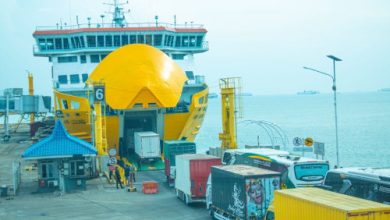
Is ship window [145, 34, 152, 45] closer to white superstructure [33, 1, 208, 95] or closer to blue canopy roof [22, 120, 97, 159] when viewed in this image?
white superstructure [33, 1, 208, 95]

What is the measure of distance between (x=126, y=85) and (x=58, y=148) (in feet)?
25.7

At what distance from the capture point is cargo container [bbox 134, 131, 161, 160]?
111 feet

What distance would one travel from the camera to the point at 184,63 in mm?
44031

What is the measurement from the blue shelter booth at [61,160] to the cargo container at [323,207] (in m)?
14.4

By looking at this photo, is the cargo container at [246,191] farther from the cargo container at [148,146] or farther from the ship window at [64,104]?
the ship window at [64,104]

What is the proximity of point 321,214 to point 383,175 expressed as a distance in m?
3.71

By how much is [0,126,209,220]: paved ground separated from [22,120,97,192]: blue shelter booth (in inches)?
32.7

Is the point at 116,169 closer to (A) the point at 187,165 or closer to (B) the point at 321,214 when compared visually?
(A) the point at 187,165

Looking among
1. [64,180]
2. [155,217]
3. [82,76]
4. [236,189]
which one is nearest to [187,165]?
[155,217]

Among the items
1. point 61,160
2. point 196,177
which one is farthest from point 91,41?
point 196,177

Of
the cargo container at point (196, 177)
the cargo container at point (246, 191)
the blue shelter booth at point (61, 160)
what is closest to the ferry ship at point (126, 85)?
the blue shelter booth at point (61, 160)

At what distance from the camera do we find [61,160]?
27.8m

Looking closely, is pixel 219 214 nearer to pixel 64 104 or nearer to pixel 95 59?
pixel 64 104

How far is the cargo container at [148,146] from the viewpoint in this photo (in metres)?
33.9
